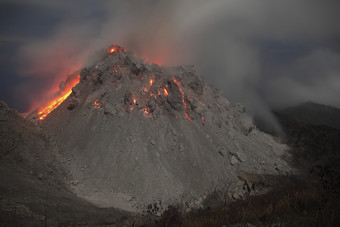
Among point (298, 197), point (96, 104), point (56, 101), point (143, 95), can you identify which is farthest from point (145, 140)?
point (298, 197)

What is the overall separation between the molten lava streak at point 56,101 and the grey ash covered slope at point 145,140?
179 cm

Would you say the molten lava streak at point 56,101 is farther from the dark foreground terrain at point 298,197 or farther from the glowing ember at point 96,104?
the dark foreground terrain at point 298,197

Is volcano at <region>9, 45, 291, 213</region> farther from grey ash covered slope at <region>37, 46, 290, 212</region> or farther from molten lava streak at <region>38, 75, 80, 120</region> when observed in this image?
molten lava streak at <region>38, 75, 80, 120</region>

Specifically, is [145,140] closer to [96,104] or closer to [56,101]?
[96,104]

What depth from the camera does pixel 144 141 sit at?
21469 millimetres

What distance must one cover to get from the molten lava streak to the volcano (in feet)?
0.91

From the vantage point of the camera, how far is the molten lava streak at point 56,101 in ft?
87.0

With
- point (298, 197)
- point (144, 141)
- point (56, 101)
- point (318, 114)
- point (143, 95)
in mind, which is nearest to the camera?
point (298, 197)

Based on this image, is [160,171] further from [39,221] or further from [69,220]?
[39,221]

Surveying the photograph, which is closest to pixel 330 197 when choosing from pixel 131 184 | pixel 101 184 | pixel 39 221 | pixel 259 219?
pixel 259 219

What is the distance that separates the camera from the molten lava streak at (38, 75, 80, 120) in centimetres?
2652

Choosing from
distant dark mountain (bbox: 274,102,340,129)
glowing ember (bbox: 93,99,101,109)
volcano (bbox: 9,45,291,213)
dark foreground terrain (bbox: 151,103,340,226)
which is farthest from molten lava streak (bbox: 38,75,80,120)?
distant dark mountain (bbox: 274,102,340,129)

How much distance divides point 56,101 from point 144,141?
15.3 metres

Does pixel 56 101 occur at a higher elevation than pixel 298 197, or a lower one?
higher
